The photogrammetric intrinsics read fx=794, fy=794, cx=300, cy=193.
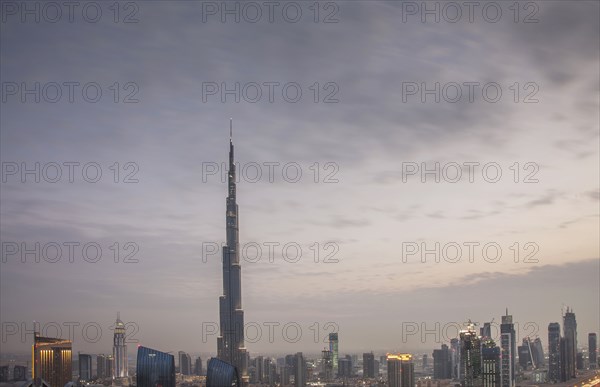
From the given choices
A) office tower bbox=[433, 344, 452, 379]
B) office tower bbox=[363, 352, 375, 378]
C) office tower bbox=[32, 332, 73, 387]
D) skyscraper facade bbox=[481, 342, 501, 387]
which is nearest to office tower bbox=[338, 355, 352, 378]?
office tower bbox=[363, 352, 375, 378]

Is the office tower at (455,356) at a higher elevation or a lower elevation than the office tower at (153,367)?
lower

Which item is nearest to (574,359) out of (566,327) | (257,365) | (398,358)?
(566,327)

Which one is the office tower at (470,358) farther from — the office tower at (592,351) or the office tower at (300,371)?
the office tower at (592,351)

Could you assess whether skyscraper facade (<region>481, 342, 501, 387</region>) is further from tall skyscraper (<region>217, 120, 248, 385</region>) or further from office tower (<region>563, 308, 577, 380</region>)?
tall skyscraper (<region>217, 120, 248, 385</region>)

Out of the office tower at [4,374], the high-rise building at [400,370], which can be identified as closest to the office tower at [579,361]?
the high-rise building at [400,370]

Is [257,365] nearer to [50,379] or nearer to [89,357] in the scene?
[89,357]

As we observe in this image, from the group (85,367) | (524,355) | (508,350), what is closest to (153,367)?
(85,367)
